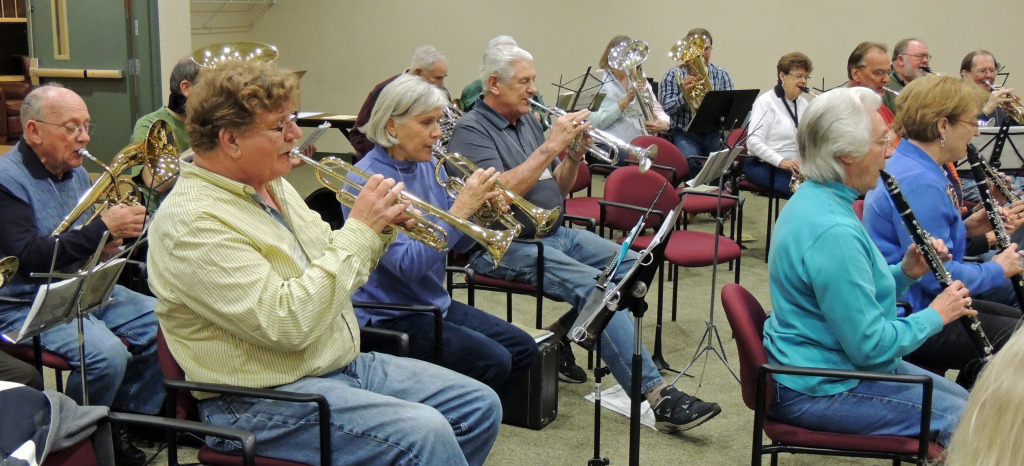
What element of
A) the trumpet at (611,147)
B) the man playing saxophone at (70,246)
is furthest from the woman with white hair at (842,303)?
the man playing saxophone at (70,246)

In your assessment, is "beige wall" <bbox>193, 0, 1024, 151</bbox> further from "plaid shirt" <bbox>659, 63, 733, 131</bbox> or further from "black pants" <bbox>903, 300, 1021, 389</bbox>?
"black pants" <bbox>903, 300, 1021, 389</bbox>

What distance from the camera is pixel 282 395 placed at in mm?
1940

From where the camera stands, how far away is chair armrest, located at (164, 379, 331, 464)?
6.38ft

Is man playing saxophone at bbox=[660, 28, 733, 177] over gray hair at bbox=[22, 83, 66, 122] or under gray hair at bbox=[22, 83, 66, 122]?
under

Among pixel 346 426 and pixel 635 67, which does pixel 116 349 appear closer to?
pixel 346 426

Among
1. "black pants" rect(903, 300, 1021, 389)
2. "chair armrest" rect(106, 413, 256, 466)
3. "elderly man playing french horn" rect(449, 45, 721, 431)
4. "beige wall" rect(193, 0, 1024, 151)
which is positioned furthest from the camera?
"beige wall" rect(193, 0, 1024, 151)

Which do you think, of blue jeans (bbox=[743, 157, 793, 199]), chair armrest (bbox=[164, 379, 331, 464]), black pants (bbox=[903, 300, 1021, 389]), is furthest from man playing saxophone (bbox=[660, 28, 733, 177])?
chair armrest (bbox=[164, 379, 331, 464])

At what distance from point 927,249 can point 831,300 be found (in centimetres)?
48

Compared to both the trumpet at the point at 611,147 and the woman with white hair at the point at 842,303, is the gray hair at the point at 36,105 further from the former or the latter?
the woman with white hair at the point at 842,303

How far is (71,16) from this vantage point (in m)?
7.05

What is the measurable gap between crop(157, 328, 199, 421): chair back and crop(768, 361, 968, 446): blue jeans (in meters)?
1.42

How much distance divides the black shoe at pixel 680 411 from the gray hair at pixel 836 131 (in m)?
1.06

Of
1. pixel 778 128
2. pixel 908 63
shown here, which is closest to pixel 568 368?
pixel 778 128

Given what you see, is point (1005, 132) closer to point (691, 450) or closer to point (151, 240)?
point (691, 450)
